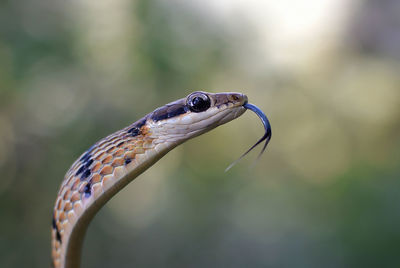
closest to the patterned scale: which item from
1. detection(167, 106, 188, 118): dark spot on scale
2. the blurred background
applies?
detection(167, 106, 188, 118): dark spot on scale

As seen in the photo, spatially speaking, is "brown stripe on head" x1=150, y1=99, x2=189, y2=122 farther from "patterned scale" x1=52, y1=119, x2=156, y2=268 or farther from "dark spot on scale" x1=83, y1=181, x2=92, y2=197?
"dark spot on scale" x1=83, y1=181, x2=92, y2=197

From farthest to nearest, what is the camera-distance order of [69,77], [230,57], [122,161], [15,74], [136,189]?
[230,57] → [136,189] → [69,77] → [15,74] → [122,161]

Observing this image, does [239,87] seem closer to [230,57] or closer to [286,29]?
[230,57]

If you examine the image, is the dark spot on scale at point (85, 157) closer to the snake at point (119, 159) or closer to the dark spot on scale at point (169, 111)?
the snake at point (119, 159)

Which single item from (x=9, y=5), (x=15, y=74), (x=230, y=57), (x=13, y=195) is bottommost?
(x=13, y=195)

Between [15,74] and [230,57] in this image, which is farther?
[230,57]

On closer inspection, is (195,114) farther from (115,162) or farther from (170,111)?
(115,162)

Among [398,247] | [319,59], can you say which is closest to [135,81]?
[398,247]
